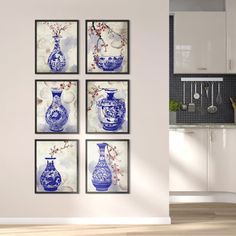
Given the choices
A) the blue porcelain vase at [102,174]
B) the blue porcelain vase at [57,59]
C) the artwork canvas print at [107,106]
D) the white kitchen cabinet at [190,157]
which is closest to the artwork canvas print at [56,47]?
the blue porcelain vase at [57,59]

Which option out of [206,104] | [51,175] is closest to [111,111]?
[51,175]

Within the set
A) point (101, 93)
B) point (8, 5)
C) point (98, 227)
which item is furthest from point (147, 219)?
point (8, 5)

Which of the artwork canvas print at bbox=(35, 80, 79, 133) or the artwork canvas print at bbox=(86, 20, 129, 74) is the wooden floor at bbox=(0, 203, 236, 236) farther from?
the artwork canvas print at bbox=(86, 20, 129, 74)

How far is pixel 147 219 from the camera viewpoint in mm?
4750

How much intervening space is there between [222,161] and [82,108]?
6.23 ft

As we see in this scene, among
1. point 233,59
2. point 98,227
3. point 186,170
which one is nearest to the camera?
point 98,227

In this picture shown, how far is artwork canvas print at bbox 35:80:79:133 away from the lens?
476 cm

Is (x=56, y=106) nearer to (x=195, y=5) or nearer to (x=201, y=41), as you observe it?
(x=201, y=41)

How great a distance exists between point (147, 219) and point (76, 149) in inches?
33.9

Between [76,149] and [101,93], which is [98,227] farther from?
[101,93]

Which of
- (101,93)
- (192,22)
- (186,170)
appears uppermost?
(192,22)

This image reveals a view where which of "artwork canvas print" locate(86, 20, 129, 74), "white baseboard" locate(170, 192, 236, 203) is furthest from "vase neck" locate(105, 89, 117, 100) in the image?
"white baseboard" locate(170, 192, 236, 203)

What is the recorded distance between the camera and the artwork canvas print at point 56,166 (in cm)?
475

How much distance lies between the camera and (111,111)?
478 cm
